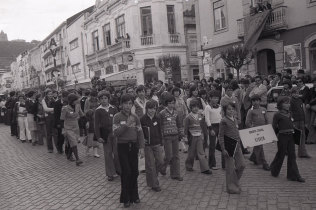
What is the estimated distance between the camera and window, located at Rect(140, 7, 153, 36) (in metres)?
29.8

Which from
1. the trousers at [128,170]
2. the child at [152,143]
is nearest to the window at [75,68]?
the child at [152,143]

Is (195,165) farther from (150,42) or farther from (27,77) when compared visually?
(27,77)

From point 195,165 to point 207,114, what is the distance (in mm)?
1278

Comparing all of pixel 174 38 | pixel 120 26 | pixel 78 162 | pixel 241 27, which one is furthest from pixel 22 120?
pixel 120 26

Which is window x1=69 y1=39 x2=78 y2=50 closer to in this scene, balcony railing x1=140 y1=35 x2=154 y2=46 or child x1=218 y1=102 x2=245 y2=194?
balcony railing x1=140 y1=35 x2=154 y2=46

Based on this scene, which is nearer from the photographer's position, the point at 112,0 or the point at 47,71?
the point at 112,0

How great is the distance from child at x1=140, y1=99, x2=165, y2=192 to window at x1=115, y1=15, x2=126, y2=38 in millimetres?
26189

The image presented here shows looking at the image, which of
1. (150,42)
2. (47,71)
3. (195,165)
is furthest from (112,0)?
(47,71)

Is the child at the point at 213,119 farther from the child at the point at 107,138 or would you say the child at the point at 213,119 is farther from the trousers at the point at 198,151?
the child at the point at 107,138

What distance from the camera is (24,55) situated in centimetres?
8200

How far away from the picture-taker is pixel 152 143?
6516mm

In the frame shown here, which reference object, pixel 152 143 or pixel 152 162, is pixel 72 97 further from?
pixel 152 162

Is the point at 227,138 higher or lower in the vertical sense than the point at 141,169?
higher

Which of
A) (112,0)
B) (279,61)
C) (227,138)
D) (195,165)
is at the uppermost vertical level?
(112,0)
